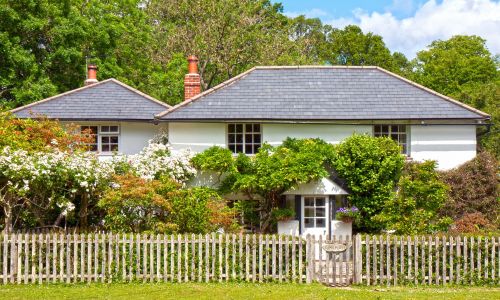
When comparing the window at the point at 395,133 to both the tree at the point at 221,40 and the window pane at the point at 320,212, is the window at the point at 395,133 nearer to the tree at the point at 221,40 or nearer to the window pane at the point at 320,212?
the window pane at the point at 320,212

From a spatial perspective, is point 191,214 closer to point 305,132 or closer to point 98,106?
point 305,132

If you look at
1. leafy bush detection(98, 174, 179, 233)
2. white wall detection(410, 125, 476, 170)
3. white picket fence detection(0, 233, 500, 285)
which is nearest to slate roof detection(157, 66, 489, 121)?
white wall detection(410, 125, 476, 170)

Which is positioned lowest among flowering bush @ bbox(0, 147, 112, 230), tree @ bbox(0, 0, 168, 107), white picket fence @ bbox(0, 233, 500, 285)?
white picket fence @ bbox(0, 233, 500, 285)

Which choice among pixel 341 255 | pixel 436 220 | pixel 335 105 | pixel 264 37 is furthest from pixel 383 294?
pixel 264 37

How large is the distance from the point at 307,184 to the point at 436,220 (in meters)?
5.01

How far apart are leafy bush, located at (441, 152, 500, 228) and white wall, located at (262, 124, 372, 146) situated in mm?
4362

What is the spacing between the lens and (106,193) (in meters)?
20.1

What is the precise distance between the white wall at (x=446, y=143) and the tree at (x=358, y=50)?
38.4 metres

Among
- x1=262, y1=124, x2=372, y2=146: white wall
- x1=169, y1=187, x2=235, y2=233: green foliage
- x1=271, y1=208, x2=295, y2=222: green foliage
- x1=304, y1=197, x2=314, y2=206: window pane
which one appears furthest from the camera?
x1=262, y1=124, x2=372, y2=146: white wall

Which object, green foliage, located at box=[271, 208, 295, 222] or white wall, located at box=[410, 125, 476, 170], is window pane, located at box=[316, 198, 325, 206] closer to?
green foliage, located at box=[271, 208, 295, 222]

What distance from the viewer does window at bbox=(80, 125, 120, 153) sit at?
90.7 feet

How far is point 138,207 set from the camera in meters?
19.6

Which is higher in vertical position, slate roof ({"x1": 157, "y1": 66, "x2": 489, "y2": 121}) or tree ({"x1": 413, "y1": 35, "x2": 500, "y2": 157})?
tree ({"x1": 413, "y1": 35, "x2": 500, "y2": 157})

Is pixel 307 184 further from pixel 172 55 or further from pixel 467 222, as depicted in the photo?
pixel 172 55
